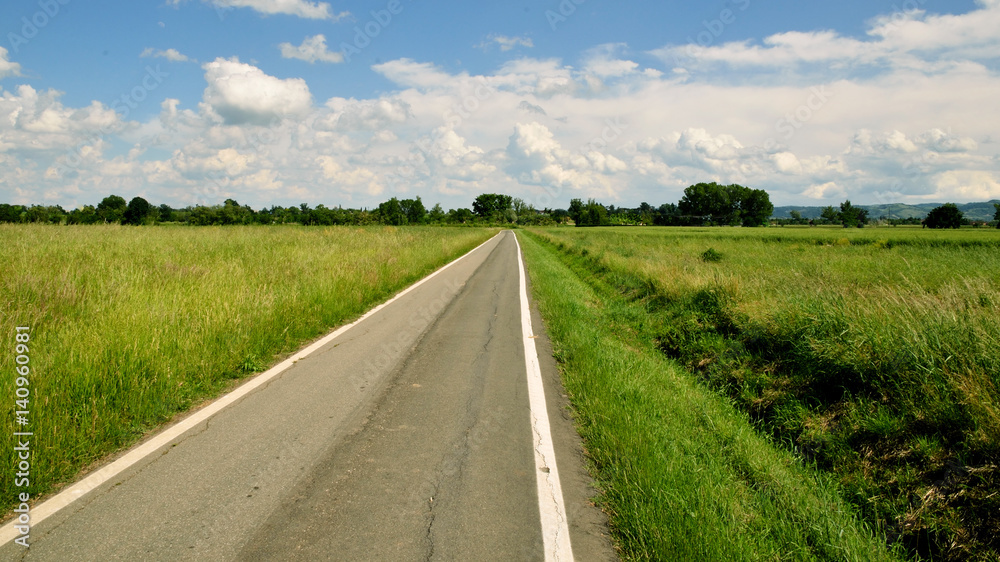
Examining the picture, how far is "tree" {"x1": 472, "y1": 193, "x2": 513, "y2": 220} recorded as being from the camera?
157 m

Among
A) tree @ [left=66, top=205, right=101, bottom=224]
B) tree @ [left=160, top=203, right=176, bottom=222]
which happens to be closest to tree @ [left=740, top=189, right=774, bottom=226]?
tree @ [left=160, top=203, right=176, bottom=222]

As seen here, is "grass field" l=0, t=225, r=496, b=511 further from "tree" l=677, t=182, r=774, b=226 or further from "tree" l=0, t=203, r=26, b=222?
"tree" l=677, t=182, r=774, b=226

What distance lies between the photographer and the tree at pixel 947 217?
64.5m

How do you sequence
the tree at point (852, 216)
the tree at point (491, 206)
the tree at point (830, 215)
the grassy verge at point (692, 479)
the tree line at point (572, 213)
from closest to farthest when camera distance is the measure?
the grassy verge at point (692, 479) < the tree line at point (572, 213) < the tree at point (852, 216) < the tree at point (830, 215) < the tree at point (491, 206)

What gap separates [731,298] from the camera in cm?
872

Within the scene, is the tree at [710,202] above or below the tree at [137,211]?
above

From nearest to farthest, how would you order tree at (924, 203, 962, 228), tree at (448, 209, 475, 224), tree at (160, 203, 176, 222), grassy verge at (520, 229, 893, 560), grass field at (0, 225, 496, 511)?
grassy verge at (520, 229, 893, 560), grass field at (0, 225, 496, 511), tree at (160, 203, 176, 222), tree at (924, 203, 962, 228), tree at (448, 209, 475, 224)

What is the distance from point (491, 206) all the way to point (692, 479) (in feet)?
510

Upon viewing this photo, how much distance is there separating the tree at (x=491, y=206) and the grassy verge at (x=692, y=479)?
151499mm

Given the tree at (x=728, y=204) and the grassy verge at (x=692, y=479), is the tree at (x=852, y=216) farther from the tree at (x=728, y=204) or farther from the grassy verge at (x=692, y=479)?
the grassy verge at (x=692, y=479)

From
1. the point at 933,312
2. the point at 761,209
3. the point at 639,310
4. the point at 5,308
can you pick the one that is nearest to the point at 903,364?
the point at 933,312

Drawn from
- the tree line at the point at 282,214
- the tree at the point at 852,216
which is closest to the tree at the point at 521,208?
the tree line at the point at 282,214

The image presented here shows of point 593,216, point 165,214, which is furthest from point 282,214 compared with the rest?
point 593,216

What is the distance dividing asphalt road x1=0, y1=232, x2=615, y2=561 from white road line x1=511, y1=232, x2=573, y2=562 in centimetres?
4
